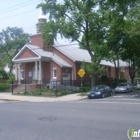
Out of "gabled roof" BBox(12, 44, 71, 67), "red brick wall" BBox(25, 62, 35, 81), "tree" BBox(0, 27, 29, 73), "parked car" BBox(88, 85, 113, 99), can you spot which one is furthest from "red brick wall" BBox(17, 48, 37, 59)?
"tree" BBox(0, 27, 29, 73)

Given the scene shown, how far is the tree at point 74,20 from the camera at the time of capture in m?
29.3

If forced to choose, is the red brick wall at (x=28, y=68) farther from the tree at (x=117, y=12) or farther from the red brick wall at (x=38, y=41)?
the tree at (x=117, y=12)

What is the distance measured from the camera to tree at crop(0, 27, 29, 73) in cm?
5647

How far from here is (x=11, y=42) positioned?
56.2 meters

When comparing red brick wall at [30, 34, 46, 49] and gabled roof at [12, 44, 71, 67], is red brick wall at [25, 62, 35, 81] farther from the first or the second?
red brick wall at [30, 34, 46, 49]

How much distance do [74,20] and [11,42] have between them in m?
29.9

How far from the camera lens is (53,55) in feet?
125

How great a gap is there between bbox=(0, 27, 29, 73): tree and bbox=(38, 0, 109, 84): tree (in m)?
26.2

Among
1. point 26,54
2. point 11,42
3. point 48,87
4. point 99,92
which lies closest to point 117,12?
point 99,92

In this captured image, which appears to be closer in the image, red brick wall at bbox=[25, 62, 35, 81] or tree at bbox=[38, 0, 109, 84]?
tree at bbox=[38, 0, 109, 84]

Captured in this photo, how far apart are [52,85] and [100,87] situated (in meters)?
8.78

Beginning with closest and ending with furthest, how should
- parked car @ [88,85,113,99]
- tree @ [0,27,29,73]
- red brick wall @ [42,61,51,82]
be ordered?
parked car @ [88,85,113,99]
red brick wall @ [42,61,51,82]
tree @ [0,27,29,73]

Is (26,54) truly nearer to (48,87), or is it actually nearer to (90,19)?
(48,87)

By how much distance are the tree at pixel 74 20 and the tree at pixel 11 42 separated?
26.2 metres
